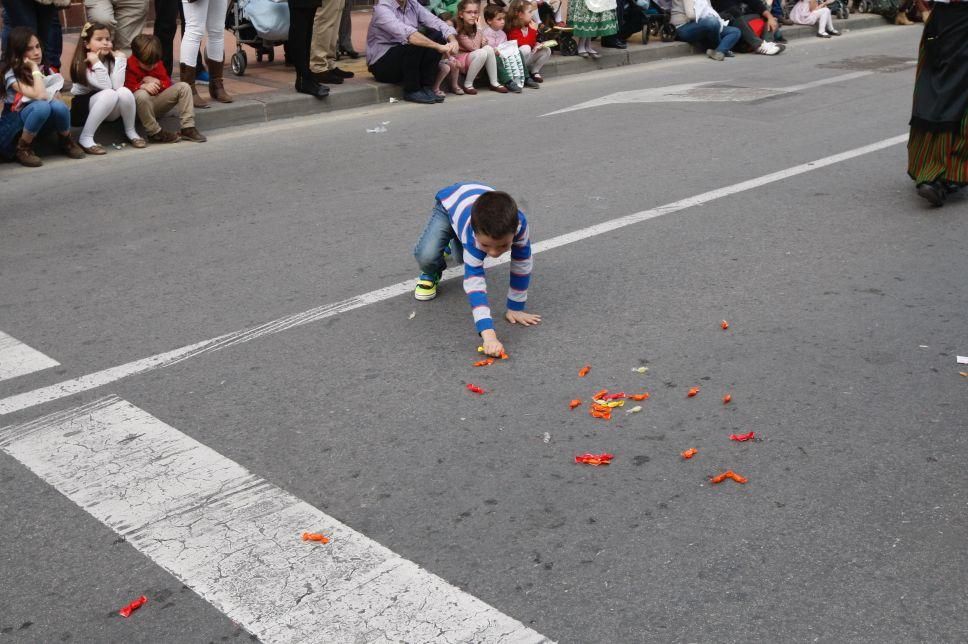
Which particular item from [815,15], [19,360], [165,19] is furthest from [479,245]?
[815,15]

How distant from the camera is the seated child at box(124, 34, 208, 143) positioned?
916 cm

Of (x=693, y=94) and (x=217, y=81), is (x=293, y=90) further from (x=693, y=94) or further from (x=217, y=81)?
(x=693, y=94)

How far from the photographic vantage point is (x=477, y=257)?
4.93 m

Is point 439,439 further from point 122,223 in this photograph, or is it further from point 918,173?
point 918,173

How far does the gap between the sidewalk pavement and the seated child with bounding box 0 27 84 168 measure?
1685mm

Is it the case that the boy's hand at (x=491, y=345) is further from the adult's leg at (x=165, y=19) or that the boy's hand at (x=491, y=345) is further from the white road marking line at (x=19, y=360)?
the adult's leg at (x=165, y=19)

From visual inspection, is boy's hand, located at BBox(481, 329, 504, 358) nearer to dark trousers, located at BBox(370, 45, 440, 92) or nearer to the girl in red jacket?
dark trousers, located at BBox(370, 45, 440, 92)

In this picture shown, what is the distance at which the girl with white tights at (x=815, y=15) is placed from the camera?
57.9 feet

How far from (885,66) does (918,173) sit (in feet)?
24.4

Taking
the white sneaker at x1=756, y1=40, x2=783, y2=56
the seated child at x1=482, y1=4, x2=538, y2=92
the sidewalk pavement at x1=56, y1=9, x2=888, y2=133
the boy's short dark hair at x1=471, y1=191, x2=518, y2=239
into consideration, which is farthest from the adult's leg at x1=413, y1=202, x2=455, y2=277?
the white sneaker at x1=756, y1=40, x2=783, y2=56

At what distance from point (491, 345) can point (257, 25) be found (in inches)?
324

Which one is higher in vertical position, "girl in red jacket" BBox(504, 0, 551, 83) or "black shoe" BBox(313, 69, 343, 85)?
"girl in red jacket" BBox(504, 0, 551, 83)

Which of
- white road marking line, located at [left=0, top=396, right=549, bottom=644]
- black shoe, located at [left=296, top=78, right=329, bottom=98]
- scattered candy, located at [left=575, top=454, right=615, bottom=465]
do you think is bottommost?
white road marking line, located at [left=0, top=396, right=549, bottom=644]

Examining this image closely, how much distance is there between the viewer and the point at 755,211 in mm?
7125
